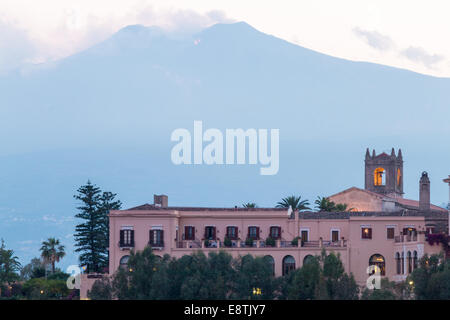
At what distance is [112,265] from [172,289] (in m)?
15.1

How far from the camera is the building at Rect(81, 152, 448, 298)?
104 meters

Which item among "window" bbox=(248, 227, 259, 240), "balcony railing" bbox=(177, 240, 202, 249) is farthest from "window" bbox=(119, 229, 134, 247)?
"window" bbox=(248, 227, 259, 240)

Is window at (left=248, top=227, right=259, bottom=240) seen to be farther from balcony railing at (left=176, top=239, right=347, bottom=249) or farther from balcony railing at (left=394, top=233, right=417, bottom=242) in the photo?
balcony railing at (left=394, top=233, right=417, bottom=242)

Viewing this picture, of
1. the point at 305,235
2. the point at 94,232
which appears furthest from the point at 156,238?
the point at 94,232

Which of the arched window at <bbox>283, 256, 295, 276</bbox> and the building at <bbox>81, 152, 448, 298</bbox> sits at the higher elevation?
the building at <bbox>81, 152, 448, 298</bbox>

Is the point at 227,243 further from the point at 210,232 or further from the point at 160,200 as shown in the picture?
the point at 160,200

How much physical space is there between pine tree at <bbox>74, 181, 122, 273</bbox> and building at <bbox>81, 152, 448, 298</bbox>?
15856 mm

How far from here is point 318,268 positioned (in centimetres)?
9181

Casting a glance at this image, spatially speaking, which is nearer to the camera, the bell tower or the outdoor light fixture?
the outdoor light fixture

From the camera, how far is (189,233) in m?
108

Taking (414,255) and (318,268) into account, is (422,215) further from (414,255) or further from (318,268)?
(318,268)

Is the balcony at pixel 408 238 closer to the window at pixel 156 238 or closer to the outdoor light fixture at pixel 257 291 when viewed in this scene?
the outdoor light fixture at pixel 257 291

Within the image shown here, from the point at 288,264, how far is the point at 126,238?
14451 millimetres

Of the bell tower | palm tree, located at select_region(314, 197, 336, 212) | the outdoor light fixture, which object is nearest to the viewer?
the outdoor light fixture
